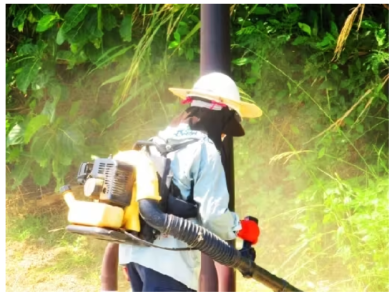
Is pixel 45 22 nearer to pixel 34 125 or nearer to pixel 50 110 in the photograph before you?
pixel 50 110

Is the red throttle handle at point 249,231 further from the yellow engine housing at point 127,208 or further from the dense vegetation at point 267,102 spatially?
the dense vegetation at point 267,102

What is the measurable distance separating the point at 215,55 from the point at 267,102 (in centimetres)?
171

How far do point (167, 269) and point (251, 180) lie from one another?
2.23 meters

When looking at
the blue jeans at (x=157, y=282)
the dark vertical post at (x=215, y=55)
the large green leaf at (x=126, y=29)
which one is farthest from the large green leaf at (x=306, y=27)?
the blue jeans at (x=157, y=282)

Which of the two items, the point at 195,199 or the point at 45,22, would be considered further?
the point at 45,22

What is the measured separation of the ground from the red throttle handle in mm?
1468

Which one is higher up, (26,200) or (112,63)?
(112,63)

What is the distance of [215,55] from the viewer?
291 centimetres

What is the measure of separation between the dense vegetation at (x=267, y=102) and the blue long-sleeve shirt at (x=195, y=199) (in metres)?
1.76

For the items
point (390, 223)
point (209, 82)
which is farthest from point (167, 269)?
point (390, 223)

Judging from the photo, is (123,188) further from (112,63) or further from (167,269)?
(112,63)

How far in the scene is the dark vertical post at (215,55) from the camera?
2.90m

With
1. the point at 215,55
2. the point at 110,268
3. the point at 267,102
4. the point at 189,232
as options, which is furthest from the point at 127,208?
the point at 267,102

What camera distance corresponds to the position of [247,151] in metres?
4.58
